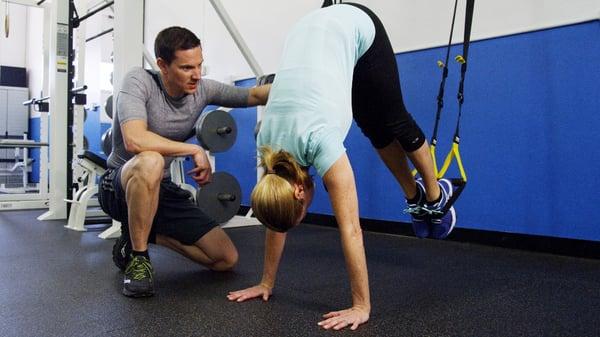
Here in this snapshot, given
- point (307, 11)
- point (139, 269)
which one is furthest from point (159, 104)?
point (307, 11)

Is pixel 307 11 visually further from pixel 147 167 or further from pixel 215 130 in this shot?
pixel 147 167

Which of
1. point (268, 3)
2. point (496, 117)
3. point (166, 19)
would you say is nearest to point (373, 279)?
point (496, 117)

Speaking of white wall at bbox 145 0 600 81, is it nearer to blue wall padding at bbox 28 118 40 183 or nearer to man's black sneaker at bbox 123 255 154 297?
man's black sneaker at bbox 123 255 154 297

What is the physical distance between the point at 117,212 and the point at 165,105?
19.2 inches

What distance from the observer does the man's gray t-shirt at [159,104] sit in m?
1.71

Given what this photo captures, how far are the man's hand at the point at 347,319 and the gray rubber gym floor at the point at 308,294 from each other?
26mm

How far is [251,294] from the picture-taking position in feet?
5.19

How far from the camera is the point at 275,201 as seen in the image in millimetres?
1233

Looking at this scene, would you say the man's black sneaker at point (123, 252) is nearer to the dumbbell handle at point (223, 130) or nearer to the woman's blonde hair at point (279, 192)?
the woman's blonde hair at point (279, 192)

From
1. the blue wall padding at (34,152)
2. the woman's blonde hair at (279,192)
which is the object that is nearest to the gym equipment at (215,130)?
the woman's blonde hair at (279,192)

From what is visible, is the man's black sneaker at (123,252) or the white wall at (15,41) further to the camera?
the white wall at (15,41)

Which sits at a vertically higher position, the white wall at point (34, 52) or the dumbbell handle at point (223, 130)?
the white wall at point (34, 52)

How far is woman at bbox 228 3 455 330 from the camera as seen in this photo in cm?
126

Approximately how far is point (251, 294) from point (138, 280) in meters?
0.39
